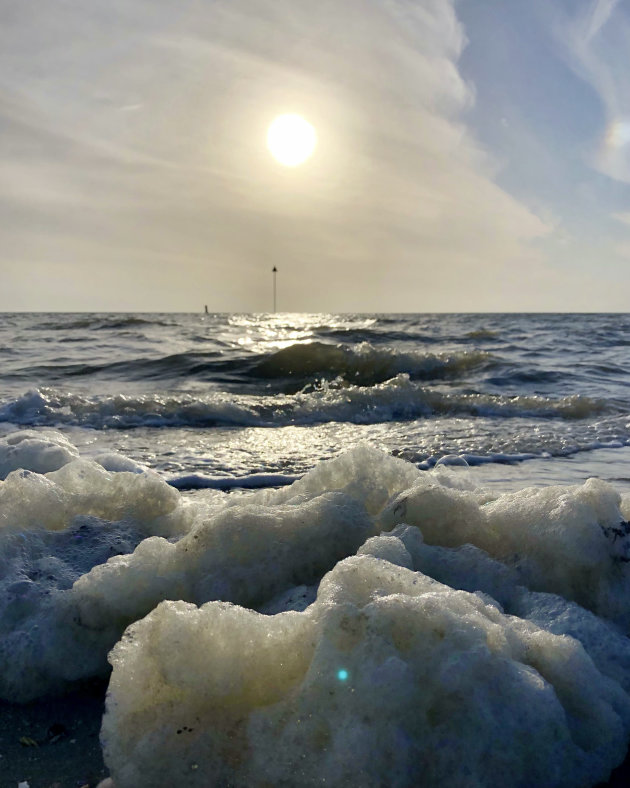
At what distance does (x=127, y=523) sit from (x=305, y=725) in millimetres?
1571

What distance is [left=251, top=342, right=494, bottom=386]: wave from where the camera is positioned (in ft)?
38.5

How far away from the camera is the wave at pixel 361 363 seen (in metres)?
11.7

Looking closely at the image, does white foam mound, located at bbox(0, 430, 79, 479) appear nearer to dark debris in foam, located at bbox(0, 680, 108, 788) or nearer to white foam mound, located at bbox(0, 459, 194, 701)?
white foam mound, located at bbox(0, 459, 194, 701)

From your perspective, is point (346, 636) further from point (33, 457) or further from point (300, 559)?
point (33, 457)

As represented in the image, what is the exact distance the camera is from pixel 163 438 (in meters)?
6.06

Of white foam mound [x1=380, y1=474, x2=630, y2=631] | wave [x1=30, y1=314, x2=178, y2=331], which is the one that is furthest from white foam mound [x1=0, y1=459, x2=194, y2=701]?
wave [x1=30, y1=314, x2=178, y2=331]

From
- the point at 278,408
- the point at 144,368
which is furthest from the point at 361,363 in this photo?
the point at 278,408

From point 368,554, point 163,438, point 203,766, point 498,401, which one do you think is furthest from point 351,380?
point 203,766

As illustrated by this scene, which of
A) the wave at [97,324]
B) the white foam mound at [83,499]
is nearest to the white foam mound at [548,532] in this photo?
the white foam mound at [83,499]

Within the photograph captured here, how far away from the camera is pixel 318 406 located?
808cm

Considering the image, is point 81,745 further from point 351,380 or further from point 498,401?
point 351,380

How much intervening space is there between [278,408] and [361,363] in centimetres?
474

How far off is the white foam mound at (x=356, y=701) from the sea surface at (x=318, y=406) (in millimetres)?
2824

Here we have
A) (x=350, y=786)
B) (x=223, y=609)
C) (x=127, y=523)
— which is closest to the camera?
(x=350, y=786)
